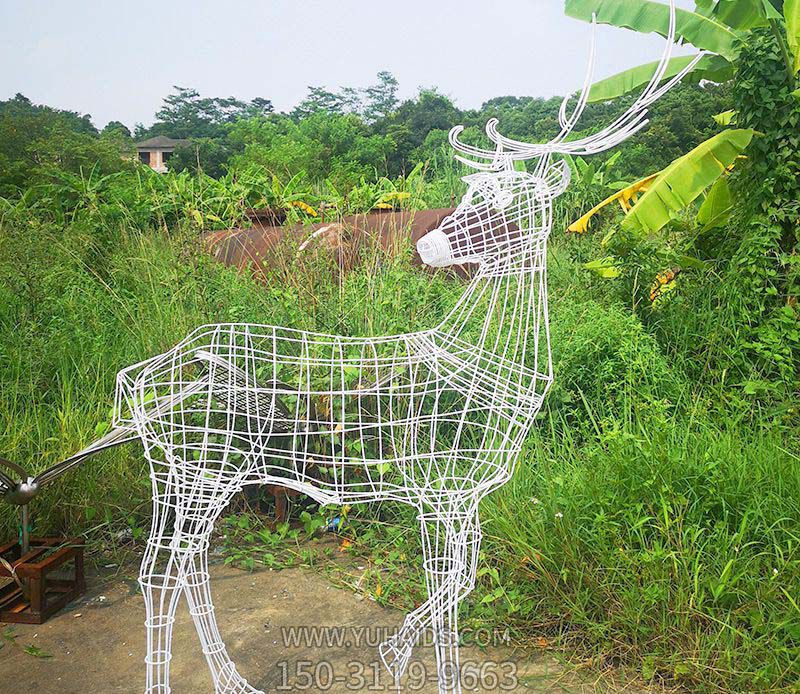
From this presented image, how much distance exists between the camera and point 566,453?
3711 millimetres

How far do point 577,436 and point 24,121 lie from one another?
14.0m

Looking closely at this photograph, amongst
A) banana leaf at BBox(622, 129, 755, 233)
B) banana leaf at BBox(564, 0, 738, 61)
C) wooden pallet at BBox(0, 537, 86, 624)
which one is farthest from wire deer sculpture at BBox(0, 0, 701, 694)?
banana leaf at BBox(564, 0, 738, 61)

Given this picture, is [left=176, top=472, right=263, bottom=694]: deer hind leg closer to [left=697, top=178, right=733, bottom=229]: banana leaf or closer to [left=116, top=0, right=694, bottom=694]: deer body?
[left=116, top=0, right=694, bottom=694]: deer body

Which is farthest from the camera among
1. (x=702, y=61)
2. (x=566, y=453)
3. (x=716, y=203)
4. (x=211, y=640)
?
(x=702, y=61)

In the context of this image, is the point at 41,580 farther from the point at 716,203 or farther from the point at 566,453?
the point at 716,203

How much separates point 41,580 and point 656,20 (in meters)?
5.48

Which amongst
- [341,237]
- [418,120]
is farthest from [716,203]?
[418,120]

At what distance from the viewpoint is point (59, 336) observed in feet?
14.3

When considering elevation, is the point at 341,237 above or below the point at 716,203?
below

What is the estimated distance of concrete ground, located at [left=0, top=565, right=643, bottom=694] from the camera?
2.63 meters

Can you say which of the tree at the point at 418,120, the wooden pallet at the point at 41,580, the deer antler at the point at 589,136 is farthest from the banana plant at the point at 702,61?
the tree at the point at 418,120

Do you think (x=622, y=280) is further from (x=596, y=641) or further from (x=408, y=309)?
(x=596, y=641)

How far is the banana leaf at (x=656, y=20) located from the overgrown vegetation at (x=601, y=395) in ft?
0.57

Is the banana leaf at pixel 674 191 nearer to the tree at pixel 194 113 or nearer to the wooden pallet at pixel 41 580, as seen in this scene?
the wooden pallet at pixel 41 580
